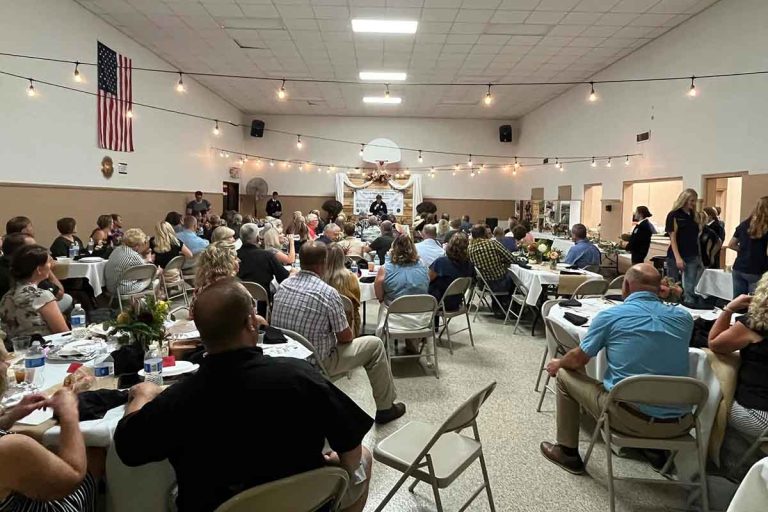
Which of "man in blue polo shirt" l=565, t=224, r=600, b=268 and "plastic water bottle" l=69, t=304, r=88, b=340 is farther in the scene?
"man in blue polo shirt" l=565, t=224, r=600, b=268

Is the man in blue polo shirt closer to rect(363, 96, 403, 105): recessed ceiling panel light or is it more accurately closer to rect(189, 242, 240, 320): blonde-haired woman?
rect(189, 242, 240, 320): blonde-haired woman

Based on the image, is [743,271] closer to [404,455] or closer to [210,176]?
[404,455]

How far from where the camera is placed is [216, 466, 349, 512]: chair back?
1445mm

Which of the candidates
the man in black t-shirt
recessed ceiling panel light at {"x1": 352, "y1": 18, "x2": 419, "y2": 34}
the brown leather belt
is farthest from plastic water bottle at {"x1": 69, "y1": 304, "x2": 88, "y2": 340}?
recessed ceiling panel light at {"x1": 352, "y1": 18, "x2": 419, "y2": 34}

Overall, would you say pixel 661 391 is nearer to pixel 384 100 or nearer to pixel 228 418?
pixel 228 418

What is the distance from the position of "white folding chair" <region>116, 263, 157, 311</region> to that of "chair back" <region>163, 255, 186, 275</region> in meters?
0.67

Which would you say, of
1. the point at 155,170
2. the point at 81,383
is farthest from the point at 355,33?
the point at 81,383

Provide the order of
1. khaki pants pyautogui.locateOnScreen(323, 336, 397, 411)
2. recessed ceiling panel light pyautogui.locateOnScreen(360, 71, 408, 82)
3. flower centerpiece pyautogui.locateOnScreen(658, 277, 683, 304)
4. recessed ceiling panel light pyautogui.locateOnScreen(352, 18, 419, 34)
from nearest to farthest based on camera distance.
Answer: flower centerpiece pyautogui.locateOnScreen(658, 277, 683, 304), khaki pants pyautogui.locateOnScreen(323, 336, 397, 411), recessed ceiling panel light pyautogui.locateOnScreen(352, 18, 419, 34), recessed ceiling panel light pyautogui.locateOnScreen(360, 71, 408, 82)

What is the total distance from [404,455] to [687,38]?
8.66m

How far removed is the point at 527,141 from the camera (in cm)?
1609

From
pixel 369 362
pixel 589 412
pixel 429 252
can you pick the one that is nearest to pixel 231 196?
pixel 429 252

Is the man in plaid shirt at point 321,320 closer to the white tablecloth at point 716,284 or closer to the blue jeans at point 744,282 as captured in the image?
the blue jeans at point 744,282

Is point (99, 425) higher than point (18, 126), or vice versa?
point (18, 126)

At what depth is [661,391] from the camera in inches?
96.7
